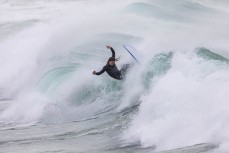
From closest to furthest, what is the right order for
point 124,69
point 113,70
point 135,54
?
point 113,70 < point 124,69 < point 135,54

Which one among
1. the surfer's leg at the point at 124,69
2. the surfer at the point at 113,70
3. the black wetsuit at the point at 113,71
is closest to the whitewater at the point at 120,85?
the surfer's leg at the point at 124,69

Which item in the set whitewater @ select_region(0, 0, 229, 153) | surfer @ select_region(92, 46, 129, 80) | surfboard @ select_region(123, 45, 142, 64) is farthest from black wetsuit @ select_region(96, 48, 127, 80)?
surfboard @ select_region(123, 45, 142, 64)

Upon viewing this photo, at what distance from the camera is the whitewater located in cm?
1273

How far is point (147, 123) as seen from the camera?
44.4 feet

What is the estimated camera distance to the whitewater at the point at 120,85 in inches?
501

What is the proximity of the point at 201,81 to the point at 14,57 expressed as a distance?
1316 centimetres

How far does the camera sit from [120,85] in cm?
1756

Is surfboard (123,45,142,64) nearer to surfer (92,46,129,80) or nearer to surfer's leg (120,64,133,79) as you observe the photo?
surfer's leg (120,64,133,79)

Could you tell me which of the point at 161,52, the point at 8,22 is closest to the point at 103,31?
the point at 161,52

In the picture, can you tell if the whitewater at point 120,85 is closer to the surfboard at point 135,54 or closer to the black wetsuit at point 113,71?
the surfboard at point 135,54

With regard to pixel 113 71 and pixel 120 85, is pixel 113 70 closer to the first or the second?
pixel 113 71

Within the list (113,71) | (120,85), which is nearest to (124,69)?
(120,85)

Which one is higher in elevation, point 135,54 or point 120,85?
point 135,54

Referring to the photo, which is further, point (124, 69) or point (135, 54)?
point (135, 54)
